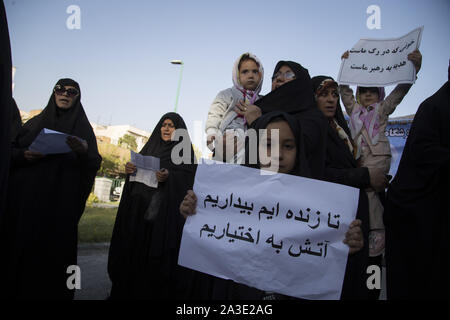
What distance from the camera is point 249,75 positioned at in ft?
8.96

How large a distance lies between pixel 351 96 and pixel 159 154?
2.43 m

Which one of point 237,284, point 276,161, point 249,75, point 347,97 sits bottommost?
point 237,284

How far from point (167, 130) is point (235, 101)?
1.50 m

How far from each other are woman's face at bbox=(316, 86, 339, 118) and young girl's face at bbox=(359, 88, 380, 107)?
502 millimetres

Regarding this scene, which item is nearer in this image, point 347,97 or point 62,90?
point 347,97

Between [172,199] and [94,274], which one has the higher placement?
[172,199]

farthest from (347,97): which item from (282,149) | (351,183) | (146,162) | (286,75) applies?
(146,162)

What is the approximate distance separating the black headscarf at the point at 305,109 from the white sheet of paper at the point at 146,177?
66.2 inches

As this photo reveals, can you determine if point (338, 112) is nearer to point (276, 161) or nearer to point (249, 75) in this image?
point (249, 75)

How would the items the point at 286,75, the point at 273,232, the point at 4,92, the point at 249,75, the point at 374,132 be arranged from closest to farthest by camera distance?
1. the point at 4,92
2. the point at 273,232
3. the point at 286,75
4. the point at 374,132
5. the point at 249,75

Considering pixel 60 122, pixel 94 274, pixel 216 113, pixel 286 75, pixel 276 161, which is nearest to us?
pixel 276 161

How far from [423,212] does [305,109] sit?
103 cm
